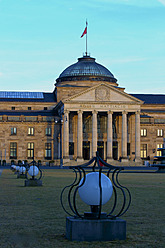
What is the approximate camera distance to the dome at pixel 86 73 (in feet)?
415

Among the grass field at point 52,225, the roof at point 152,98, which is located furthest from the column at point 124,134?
the grass field at point 52,225

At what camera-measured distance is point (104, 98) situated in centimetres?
11306

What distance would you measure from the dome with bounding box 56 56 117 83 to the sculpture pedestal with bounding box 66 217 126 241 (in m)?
114

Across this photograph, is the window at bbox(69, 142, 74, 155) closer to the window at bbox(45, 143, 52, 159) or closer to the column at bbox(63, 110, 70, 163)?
the column at bbox(63, 110, 70, 163)

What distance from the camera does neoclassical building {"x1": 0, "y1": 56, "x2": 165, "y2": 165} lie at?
11288 centimetres

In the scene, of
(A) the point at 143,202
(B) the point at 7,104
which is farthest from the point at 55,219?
(B) the point at 7,104

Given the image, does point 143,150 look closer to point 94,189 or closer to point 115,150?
point 115,150

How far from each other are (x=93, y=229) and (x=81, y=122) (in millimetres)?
100398

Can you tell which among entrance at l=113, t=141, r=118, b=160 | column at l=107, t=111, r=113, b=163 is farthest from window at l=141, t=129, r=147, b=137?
column at l=107, t=111, r=113, b=163

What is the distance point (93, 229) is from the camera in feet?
40.1

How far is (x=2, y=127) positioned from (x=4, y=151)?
5.97m

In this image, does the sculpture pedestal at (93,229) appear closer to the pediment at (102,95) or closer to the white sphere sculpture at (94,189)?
the white sphere sculpture at (94,189)

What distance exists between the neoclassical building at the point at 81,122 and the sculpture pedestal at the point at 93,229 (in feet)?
316

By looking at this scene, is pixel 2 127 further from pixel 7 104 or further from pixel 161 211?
pixel 161 211
